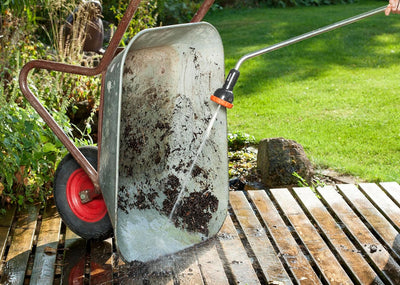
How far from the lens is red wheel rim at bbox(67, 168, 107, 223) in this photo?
258 cm

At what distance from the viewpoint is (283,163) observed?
11.6ft

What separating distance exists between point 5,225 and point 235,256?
112 centimetres

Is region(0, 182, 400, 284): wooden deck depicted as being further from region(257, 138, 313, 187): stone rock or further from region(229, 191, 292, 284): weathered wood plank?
region(257, 138, 313, 187): stone rock

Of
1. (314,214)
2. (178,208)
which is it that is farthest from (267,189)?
(178,208)

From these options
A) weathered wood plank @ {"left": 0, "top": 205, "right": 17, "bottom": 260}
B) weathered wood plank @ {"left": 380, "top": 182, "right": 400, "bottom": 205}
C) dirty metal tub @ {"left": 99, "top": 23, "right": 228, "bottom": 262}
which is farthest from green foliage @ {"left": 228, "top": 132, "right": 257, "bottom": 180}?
weathered wood plank @ {"left": 0, "top": 205, "right": 17, "bottom": 260}

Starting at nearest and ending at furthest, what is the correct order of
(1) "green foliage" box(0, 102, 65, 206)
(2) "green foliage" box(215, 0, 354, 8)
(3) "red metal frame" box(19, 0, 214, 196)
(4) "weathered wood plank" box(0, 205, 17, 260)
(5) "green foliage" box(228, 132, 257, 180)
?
Result: (3) "red metal frame" box(19, 0, 214, 196) → (4) "weathered wood plank" box(0, 205, 17, 260) → (1) "green foliage" box(0, 102, 65, 206) → (5) "green foliage" box(228, 132, 257, 180) → (2) "green foliage" box(215, 0, 354, 8)

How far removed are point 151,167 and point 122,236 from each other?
0.39 m

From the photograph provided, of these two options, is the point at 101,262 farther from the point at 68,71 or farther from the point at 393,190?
the point at 393,190

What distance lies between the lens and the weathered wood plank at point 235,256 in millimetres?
2342

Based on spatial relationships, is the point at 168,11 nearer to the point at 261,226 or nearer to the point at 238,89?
the point at 238,89

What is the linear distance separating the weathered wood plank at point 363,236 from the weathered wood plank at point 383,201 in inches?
6.6

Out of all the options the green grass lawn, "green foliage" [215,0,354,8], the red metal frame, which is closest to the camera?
the red metal frame

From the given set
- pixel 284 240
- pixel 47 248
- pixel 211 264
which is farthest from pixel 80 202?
pixel 284 240

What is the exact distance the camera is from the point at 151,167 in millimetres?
2686
